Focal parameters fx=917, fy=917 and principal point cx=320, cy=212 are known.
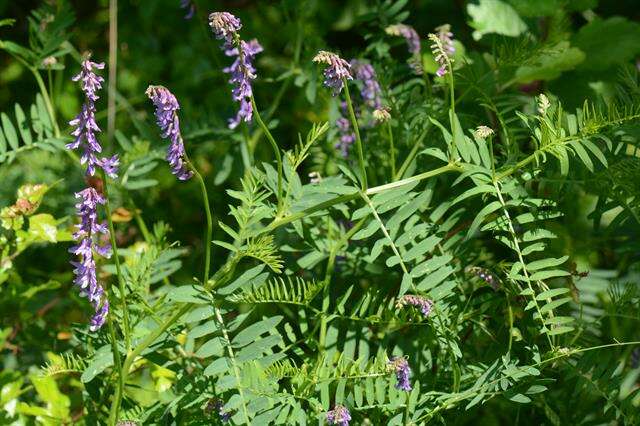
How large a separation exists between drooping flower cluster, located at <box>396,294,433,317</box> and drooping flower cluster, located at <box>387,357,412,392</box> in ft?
0.25

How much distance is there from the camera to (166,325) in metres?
1.33

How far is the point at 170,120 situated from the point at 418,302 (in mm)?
428

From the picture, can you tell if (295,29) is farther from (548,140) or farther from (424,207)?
(548,140)

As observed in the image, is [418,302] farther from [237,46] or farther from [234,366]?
[237,46]

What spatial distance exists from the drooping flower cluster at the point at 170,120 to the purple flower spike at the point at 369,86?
0.56 metres

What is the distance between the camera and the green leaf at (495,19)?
196 centimetres

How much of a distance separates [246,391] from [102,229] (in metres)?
0.31

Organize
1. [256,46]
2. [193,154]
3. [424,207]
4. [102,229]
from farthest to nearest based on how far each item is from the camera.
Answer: [193,154]
[256,46]
[424,207]
[102,229]

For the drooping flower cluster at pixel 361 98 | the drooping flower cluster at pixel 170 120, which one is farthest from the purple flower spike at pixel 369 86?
the drooping flower cluster at pixel 170 120

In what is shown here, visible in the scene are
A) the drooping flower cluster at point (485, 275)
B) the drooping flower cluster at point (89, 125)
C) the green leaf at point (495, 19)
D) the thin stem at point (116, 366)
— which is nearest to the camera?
the drooping flower cluster at point (89, 125)

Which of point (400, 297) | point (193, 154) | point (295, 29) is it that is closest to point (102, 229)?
point (400, 297)

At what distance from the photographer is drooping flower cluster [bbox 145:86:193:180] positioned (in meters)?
1.18

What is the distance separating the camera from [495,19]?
1.98m

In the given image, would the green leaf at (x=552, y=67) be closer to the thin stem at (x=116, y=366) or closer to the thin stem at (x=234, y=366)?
the thin stem at (x=234, y=366)
